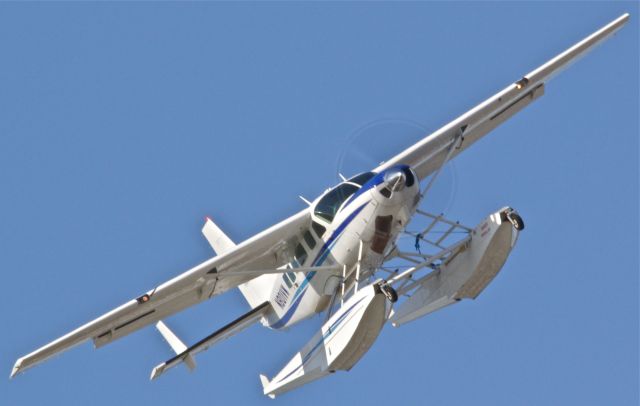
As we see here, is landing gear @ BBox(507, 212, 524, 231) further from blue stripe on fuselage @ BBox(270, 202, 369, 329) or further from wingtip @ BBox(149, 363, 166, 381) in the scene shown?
wingtip @ BBox(149, 363, 166, 381)

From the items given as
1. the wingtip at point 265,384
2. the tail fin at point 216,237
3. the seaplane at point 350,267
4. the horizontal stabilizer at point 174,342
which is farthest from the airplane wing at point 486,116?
the horizontal stabilizer at point 174,342

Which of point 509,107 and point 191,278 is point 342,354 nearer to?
point 191,278

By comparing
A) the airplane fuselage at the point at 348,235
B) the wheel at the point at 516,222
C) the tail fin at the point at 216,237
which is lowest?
the wheel at the point at 516,222

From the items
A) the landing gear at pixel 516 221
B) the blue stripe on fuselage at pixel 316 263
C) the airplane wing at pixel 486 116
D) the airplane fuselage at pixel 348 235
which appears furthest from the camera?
the airplane wing at pixel 486 116

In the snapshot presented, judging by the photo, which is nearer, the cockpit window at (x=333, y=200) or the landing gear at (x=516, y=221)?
the landing gear at (x=516, y=221)

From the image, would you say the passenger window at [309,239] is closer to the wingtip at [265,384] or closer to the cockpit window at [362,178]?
the cockpit window at [362,178]

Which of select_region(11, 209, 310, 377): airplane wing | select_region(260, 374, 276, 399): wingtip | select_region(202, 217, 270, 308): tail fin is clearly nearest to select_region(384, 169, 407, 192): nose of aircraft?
select_region(11, 209, 310, 377): airplane wing

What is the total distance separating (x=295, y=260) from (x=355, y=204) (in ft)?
8.76

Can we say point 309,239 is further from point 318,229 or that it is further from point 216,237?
point 216,237

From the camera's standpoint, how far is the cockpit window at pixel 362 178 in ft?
98.1

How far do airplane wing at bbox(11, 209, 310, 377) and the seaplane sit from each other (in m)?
0.03

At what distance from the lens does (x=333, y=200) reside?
30.1 metres

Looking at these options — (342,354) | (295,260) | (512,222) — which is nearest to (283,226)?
(295,260)

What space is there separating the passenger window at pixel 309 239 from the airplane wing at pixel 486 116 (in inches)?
83.1
